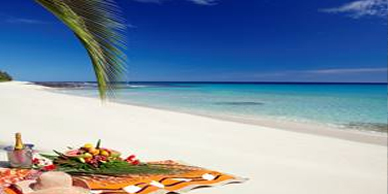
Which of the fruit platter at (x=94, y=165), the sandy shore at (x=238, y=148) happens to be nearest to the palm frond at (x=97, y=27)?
the fruit platter at (x=94, y=165)

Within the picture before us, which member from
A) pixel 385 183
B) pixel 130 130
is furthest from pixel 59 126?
pixel 385 183

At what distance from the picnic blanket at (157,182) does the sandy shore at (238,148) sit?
→ 0.50 feet

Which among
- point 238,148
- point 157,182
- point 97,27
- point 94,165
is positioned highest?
point 97,27

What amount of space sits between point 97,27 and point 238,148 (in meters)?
3.93

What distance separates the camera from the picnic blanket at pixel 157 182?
3.31 metres

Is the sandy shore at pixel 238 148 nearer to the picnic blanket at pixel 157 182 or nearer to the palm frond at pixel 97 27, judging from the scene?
the picnic blanket at pixel 157 182

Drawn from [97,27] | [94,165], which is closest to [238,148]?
[94,165]

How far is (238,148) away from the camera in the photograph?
6.21 meters

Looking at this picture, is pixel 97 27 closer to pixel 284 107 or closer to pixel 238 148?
pixel 238 148

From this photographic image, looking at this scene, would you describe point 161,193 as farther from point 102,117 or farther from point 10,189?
point 102,117

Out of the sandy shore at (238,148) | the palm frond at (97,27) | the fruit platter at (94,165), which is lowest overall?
the sandy shore at (238,148)

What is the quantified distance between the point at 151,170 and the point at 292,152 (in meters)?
2.97

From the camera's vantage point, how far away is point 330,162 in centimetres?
555

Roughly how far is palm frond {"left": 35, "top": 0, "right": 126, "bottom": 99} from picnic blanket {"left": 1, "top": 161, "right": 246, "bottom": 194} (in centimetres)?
98
